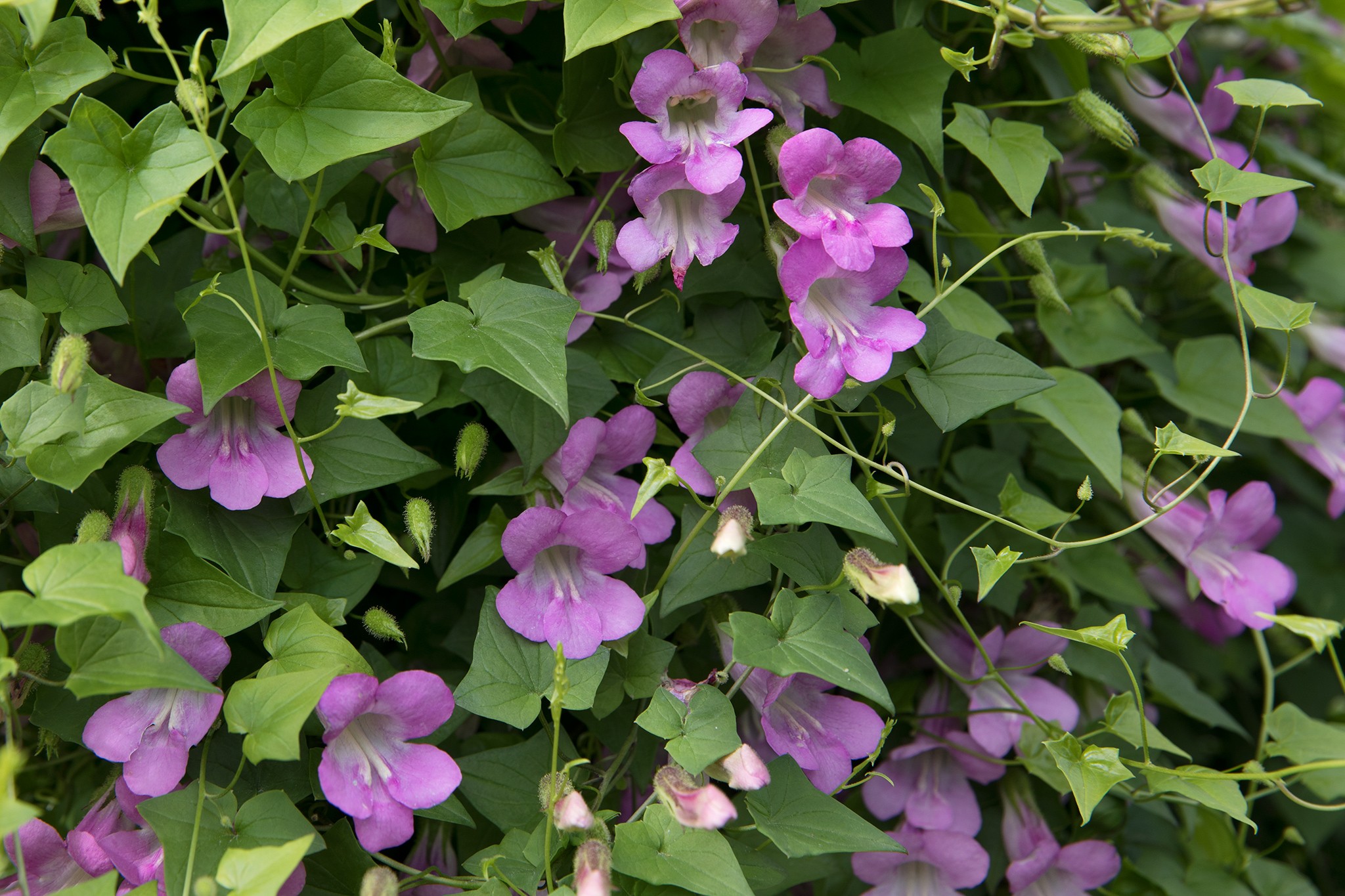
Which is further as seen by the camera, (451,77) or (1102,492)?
(1102,492)

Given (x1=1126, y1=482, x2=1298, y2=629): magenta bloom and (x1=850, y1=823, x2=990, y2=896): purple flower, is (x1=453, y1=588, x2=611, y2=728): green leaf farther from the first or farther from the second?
(x1=1126, y1=482, x2=1298, y2=629): magenta bloom

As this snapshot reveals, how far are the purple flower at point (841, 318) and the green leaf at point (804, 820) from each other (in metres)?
0.34

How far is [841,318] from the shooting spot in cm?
84

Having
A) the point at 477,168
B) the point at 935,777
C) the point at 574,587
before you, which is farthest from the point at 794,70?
the point at 935,777

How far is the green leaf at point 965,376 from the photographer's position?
0.83 m

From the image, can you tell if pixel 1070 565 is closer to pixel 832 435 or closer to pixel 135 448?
pixel 832 435

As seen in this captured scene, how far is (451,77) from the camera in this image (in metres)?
0.89

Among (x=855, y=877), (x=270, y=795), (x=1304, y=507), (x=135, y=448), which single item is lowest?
(x=1304, y=507)

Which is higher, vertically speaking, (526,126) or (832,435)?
(526,126)

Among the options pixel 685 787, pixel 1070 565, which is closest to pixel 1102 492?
pixel 1070 565

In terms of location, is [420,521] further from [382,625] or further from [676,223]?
[676,223]

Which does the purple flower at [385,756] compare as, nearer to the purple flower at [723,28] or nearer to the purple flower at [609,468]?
the purple flower at [609,468]

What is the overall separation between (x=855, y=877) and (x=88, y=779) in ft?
2.59

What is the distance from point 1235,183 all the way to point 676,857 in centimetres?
79
